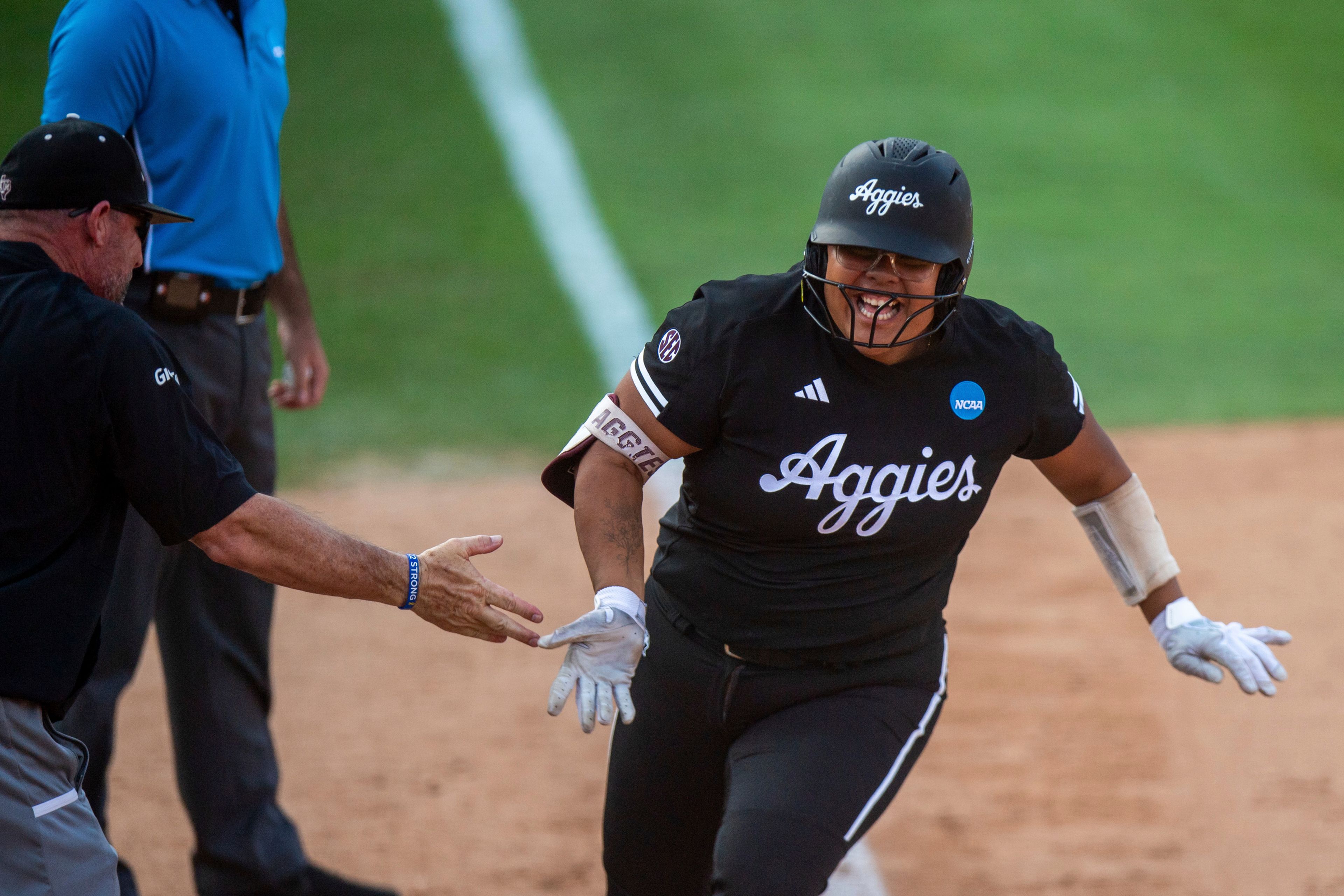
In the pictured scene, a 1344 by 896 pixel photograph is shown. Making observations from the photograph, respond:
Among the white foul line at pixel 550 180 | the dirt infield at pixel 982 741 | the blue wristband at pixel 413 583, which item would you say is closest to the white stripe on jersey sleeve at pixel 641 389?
the blue wristband at pixel 413 583

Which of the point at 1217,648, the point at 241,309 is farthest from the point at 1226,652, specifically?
the point at 241,309

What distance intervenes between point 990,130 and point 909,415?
9608 millimetres

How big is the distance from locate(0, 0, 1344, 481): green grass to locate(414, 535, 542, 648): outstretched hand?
4.81m

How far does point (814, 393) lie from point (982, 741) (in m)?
2.52

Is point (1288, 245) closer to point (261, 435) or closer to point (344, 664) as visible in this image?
point (344, 664)

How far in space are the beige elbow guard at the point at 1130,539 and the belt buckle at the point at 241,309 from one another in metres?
2.34

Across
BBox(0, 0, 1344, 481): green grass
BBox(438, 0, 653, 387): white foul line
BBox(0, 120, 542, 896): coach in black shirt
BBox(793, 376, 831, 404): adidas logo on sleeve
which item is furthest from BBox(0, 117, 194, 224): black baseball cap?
BBox(438, 0, 653, 387): white foul line

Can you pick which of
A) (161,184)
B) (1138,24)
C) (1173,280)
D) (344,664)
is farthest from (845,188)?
(1138,24)

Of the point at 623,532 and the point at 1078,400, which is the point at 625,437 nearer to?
the point at 623,532

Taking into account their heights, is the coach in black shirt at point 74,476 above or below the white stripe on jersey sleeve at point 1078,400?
below

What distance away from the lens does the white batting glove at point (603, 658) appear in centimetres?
318

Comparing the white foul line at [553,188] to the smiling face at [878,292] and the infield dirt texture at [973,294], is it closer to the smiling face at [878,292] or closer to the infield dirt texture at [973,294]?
the infield dirt texture at [973,294]

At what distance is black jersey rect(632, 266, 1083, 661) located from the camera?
129 inches

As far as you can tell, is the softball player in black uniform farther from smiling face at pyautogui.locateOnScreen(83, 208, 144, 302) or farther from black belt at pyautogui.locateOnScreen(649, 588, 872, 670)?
smiling face at pyautogui.locateOnScreen(83, 208, 144, 302)
